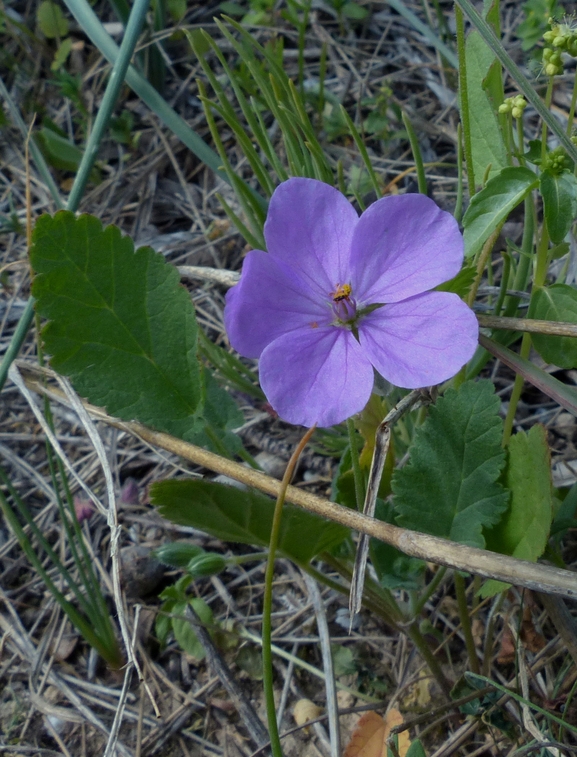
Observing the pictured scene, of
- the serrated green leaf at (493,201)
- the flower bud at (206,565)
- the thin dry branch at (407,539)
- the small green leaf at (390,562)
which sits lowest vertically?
the small green leaf at (390,562)

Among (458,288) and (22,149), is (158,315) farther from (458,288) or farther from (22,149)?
(22,149)

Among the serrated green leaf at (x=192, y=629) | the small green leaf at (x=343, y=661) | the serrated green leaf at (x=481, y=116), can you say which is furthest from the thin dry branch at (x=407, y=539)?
the serrated green leaf at (x=481, y=116)

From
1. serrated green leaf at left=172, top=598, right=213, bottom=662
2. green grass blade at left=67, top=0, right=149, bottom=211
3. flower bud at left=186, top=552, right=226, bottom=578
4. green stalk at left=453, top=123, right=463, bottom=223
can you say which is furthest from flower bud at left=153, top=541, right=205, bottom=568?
Result: green stalk at left=453, top=123, right=463, bottom=223

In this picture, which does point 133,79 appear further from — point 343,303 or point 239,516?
point 239,516

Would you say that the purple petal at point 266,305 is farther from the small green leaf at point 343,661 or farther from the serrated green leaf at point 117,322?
the small green leaf at point 343,661

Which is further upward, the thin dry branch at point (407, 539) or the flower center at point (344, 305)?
the flower center at point (344, 305)

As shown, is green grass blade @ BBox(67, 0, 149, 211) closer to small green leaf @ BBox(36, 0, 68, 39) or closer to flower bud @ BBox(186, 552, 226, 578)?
flower bud @ BBox(186, 552, 226, 578)

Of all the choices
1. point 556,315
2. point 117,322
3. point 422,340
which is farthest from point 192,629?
point 556,315

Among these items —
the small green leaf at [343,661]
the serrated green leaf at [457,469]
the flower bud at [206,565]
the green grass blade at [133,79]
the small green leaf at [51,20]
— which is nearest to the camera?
the serrated green leaf at [457,469]
